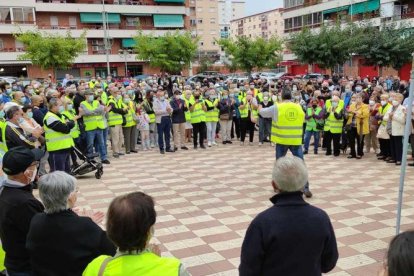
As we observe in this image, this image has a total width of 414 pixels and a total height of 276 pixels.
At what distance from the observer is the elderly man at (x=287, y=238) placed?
9.22 feet

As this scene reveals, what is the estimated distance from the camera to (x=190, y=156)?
1281cm

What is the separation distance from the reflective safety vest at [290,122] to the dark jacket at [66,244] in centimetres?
561

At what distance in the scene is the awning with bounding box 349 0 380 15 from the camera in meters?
42.4

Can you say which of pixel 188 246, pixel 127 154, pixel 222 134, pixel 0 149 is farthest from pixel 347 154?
pixel 0 149

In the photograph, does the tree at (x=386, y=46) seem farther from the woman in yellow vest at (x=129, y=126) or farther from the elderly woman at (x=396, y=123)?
the woman in yellow vest at (x=129, y=126)

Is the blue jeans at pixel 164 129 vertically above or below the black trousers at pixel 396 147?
above

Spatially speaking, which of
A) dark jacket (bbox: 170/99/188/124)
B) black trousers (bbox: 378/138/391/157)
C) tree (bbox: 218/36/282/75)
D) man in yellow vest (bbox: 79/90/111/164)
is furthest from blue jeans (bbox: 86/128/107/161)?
tree (bbox: 218/36/282/75)

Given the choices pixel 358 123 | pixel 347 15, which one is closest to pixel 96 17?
pixel 347 15

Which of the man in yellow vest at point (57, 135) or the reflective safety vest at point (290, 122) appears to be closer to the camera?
the reflective safety vest at point (290, 122)

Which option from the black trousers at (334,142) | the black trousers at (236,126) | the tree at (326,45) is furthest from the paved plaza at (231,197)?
the tree at (326,45)

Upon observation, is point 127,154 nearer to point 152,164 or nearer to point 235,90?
point 152,164

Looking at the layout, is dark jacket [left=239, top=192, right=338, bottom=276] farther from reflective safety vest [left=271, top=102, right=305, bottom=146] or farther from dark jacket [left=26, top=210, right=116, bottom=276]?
reflective safety vest [left=271, top=102, right=305, bottom=146]

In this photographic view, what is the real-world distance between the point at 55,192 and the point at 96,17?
51275 mm

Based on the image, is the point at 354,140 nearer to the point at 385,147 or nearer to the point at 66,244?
the point at 385,147
